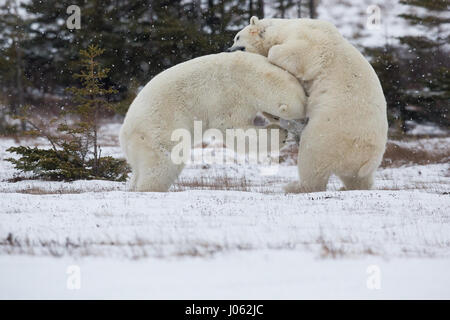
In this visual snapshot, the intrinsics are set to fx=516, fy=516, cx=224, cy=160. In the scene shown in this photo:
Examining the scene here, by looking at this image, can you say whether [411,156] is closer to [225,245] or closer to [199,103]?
[199,103]

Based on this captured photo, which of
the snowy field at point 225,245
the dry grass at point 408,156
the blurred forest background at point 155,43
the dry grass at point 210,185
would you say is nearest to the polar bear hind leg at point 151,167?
the snowy field at point 225,245

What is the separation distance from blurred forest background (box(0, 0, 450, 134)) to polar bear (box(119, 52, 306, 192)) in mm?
12699

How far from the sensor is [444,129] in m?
20.7

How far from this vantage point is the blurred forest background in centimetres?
1986

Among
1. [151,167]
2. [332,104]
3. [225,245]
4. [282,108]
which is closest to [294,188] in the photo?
[282,108]

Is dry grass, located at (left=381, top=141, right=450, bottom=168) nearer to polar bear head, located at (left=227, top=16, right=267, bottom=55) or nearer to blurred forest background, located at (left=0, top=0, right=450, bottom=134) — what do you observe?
blurred forest background, located at (left=0, top=0, right=450, bottom=134)

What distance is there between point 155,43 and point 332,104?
1789 centimetres

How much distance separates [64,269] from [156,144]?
10.7 feet

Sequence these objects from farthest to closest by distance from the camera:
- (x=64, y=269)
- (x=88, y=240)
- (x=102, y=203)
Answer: (x=102, y=203), (x=88, y=240), (x=64, y=269)

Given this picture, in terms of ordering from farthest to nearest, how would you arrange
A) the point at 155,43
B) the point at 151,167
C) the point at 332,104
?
1. the point at 155,43
2. the point at 151,167
3. the point at 332,104

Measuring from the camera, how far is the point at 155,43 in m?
22.8

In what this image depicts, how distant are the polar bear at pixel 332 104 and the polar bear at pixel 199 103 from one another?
0.22 meters

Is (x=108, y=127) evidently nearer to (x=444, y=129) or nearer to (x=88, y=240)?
(x=444, y=129)
